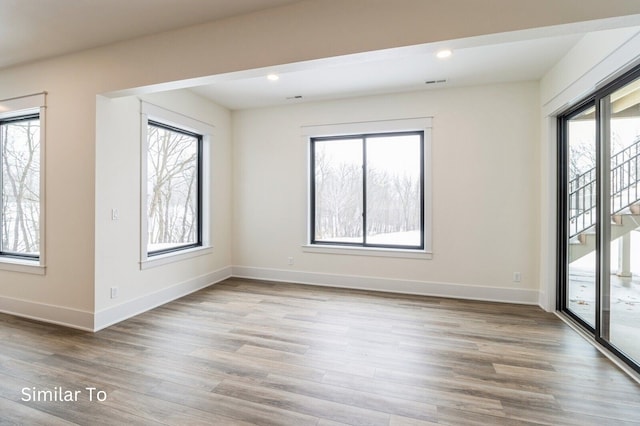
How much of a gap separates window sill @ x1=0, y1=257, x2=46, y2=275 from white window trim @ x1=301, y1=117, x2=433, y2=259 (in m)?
3.25

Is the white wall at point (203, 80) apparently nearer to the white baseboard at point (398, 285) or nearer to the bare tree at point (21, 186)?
the white baseboard at point (398, 285)

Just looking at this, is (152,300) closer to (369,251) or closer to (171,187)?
(171,187)

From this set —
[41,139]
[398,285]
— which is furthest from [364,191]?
[41,139]

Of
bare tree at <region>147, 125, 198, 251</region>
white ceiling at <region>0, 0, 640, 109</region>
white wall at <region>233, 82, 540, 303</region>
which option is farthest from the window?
bare tree at <region>147, 125, 198, 251</region>

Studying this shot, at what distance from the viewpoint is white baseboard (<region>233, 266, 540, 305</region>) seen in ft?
Result: 13.3

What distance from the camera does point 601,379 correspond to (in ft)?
7.45

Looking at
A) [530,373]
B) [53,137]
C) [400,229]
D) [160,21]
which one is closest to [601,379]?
[530,373]

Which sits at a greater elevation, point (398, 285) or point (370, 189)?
point (370, 189)

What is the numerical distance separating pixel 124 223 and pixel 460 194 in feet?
13.8

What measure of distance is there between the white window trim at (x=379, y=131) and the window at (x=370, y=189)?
0.02m

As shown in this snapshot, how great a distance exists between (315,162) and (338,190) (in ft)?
1.99

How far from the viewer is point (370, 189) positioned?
4809mm

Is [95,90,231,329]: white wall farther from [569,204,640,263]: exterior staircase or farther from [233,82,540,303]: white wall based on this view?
[569,204,640,263]: exterior staircase

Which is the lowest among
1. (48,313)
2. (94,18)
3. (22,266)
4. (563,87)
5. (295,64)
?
(48,313)
